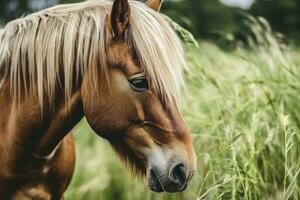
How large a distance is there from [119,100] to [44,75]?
1.38ft

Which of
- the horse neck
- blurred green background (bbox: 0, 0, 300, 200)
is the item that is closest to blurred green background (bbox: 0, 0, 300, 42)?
blurred green background (bbox: 0, 0, 300, 200)

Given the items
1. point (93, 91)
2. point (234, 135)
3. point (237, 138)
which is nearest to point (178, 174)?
point (93, 91)

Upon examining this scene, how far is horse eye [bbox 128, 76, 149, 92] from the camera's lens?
292 centimetres

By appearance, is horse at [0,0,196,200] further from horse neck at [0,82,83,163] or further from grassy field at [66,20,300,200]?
grassy field at [66,20,300,200]

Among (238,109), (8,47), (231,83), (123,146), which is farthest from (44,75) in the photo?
(231,83)

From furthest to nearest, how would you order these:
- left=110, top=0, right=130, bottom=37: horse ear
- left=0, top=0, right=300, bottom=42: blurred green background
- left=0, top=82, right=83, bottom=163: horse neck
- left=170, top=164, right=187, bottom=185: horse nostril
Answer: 1. left=0, top=0, right=300, bottom=42: blurred green background
2. left=0, top=82, right=83, bottom=163: horse neck
3. left=110, top=0, right=130, bottom=37: horse ear
4. left=170, top=164, right=187, bottom=185: horse nostril

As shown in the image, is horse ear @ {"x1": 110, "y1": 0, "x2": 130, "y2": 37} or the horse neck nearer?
horse ear @ {"x1": 110, "y1": 0, "x2": 130, "y2": 37}

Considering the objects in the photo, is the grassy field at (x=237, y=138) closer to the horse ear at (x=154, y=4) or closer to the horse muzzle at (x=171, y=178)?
the horse muzzle at (x=171, y=178)

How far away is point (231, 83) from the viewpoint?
184 inches

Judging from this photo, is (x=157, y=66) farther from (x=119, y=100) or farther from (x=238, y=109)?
(x=238, y=109)

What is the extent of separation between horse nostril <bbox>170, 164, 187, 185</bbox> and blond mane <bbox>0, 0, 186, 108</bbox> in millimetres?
309

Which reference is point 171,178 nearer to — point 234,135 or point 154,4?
point 154,4

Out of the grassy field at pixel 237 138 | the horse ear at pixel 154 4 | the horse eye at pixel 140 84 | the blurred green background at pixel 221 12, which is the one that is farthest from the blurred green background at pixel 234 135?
the blurred green background at pixel 221 12

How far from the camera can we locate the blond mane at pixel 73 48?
9.68ft
